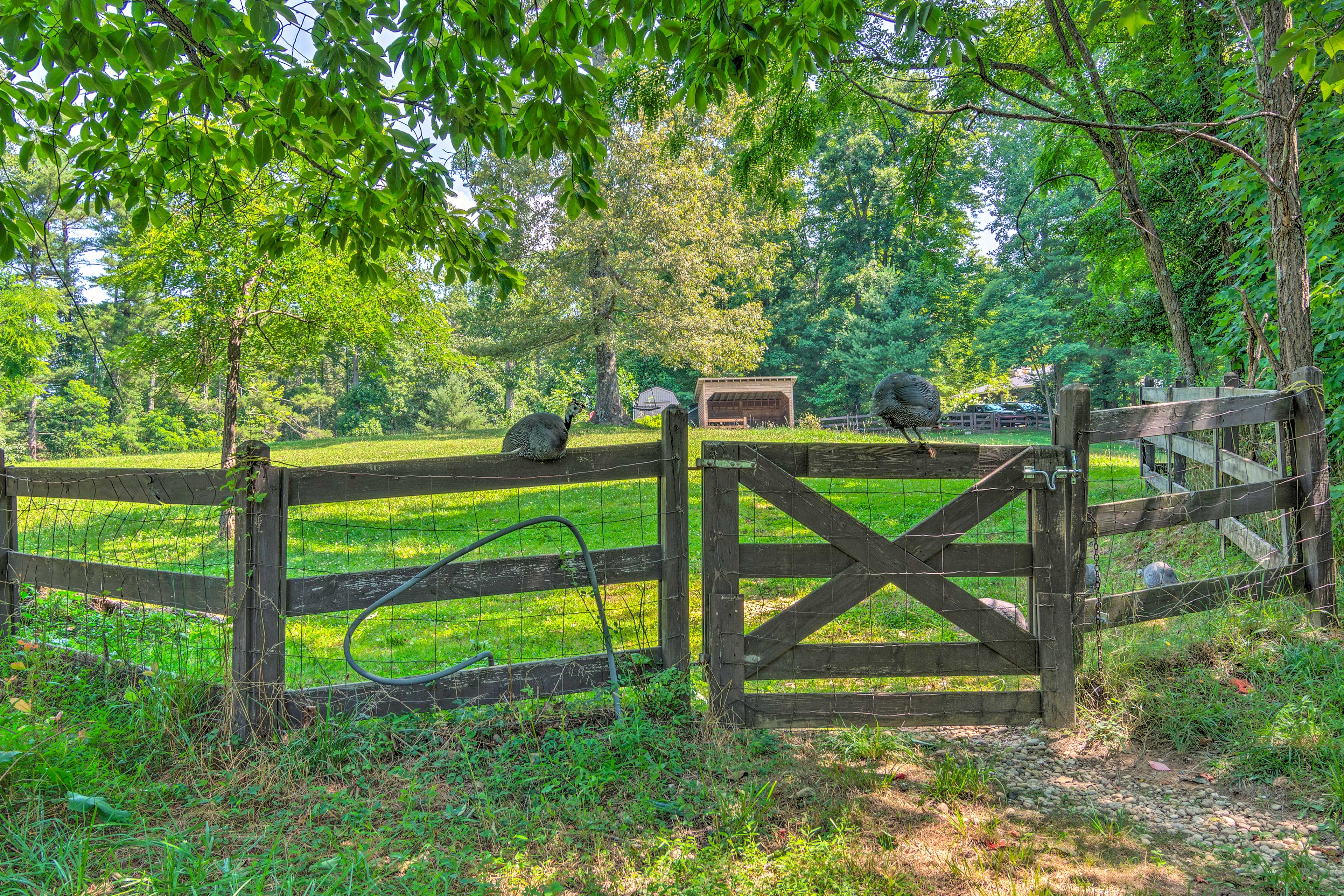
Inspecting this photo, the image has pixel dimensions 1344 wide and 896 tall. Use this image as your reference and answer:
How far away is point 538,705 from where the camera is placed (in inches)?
147

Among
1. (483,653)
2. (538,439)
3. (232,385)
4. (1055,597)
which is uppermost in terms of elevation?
(232,385)

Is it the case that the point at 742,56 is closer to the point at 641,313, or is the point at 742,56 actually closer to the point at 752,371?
the point at 641,313

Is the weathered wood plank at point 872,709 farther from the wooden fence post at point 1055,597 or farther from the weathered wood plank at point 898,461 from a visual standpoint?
the weathered wood plank at point 898,461

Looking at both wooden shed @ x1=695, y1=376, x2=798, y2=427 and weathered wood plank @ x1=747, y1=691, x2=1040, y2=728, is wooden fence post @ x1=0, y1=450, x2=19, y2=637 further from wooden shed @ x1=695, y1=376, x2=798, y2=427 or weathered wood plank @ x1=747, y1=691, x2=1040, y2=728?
wooden shed @ x1=695, y1=376, x2=798, y2=427

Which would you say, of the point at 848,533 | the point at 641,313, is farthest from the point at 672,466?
the point at 641,313

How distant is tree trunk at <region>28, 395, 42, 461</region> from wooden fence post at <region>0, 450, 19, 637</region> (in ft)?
104

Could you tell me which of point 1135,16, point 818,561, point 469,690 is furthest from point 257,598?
point 1135,16

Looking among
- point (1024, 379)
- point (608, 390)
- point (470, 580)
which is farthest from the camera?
point (1024, 379)

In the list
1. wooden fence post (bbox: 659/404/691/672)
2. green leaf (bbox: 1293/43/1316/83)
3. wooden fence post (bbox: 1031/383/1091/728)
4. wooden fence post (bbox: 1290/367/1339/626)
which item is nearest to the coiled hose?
wooden fence post (bbox: 659/404/691/672)

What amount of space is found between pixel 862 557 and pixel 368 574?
2.54m

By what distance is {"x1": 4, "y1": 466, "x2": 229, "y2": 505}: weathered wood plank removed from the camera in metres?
3.66

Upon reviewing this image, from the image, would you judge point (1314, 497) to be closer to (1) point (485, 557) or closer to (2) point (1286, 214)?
(2) point (1286, 214)

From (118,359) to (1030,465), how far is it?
994cm

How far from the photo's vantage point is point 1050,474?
3797 mm
